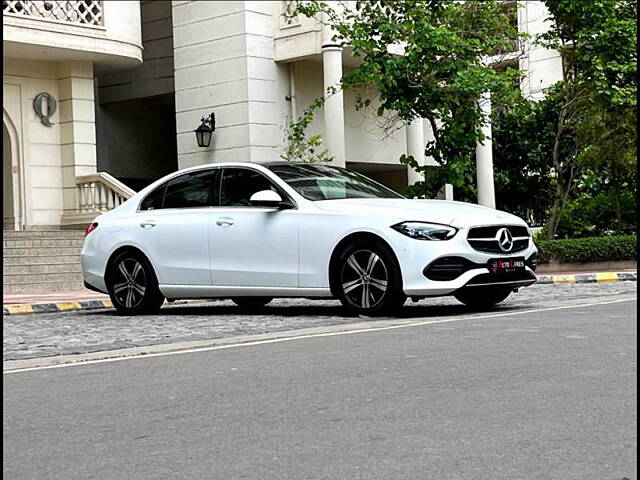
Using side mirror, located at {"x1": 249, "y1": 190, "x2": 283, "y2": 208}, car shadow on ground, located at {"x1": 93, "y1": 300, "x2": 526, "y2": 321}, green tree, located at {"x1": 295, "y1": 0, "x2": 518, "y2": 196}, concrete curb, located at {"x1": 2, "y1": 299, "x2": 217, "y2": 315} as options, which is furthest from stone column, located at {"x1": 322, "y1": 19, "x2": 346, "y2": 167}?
side mirror, located at {"x1": 249, "y1": 190, "x2": 283, "y2": 208}

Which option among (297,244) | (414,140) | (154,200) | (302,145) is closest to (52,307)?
(154,200)

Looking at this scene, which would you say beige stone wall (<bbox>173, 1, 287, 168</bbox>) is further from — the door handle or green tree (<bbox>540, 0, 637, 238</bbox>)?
the door handle

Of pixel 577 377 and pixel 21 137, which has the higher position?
pixel 21 137

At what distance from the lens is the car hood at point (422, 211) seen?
10.8 meters

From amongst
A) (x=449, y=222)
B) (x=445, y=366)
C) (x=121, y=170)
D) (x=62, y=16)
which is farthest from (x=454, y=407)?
(x=121, y=170)

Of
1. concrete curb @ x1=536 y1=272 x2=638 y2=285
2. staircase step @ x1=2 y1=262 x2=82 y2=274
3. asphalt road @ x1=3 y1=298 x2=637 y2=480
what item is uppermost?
staircase step @ x1=2 y1=262 x2=82 y2=274

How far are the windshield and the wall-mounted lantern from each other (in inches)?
504

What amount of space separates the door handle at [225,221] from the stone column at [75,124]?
12.7 metres

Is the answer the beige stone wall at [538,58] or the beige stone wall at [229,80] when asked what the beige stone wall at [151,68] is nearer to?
the beige stone wall at [229,80]

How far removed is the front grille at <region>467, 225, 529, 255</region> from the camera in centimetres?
1079

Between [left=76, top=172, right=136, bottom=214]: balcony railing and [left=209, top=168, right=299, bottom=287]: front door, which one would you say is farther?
[left=76, top=172, right=136, bottom=214]: balcony railing

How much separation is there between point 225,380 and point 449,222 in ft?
14.1

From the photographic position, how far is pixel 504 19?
21391 millimetres

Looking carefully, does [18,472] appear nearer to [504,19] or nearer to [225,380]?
[225,380]
